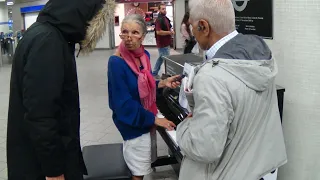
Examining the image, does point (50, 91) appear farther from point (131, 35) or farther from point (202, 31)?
point (131, 35)

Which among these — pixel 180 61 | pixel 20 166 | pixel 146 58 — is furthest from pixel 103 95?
pixel 20 166

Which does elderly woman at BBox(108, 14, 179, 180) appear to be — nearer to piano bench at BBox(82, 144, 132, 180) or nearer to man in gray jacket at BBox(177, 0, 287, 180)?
piano bench at BBox(82, 144, 132, 180)

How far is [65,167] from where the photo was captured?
1.71m

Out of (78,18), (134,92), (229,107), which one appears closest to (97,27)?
(78,18)

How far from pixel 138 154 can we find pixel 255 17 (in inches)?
48.0

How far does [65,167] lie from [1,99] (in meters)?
6.12

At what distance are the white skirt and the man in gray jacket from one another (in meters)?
0.90

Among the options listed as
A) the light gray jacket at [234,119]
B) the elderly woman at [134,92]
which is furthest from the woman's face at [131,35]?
the light gray jacket at [234,119]

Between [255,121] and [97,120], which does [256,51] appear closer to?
[255,121]

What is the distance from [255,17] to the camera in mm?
2256

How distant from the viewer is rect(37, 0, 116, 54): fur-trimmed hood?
62.9 inches

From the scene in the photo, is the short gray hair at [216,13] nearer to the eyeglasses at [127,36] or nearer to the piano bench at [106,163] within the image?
the eyeglasses at [127,36]

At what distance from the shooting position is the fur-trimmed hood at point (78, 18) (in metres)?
1.60

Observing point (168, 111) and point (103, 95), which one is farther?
point (103, 95)
